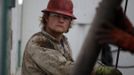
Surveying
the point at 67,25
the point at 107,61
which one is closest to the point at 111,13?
the point at 67,25

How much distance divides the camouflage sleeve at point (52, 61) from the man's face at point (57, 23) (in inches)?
7.5

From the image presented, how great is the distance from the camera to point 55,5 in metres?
2.32

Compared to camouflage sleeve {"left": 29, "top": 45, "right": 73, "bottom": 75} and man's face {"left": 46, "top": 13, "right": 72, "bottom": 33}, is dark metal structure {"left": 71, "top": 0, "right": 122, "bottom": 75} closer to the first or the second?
camouflage sleeve {"left": 29, "top": 45, "right": 73, "bottom": 75}

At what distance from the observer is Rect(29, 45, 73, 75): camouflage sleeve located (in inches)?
81.0

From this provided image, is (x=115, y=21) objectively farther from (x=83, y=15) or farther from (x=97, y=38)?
(x=83, y=15)

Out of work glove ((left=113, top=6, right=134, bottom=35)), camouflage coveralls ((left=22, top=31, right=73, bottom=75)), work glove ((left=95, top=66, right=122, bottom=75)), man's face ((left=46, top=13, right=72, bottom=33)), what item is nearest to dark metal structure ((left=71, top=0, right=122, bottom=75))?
work glove ((left=113, top=6, right=134, bottom=35))

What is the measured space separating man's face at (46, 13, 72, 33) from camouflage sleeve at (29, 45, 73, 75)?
0.19 metres

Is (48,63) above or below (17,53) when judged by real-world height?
above

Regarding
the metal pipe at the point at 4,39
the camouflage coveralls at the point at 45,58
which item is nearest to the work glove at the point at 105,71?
the camouflage coveralls at the point at 45,58

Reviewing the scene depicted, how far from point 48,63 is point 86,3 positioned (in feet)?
9.17

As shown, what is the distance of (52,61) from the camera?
208 cm

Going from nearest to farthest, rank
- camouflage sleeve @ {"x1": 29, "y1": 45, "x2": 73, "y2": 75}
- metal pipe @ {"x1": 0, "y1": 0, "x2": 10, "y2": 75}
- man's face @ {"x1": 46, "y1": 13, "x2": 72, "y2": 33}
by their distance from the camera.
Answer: metal pipe @ {"x1": 0, "y1": 0, "x2": 10, "y2": 75}, camouflage sleeve @ {"x1": 29, "y1": 45, "x2": 73, "y2": 75}, man's face @ {"x1": 46, "y1": 13, "x2": 72, "y2": 33}

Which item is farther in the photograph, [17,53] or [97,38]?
[17,53]

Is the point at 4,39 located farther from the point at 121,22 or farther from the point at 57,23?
the point at 57,23
